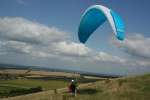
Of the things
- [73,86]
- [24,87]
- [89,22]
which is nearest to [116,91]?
[73,86]

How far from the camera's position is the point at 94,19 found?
27391 mm

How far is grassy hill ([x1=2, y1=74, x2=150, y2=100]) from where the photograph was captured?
29156mm

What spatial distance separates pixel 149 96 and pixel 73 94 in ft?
25.5

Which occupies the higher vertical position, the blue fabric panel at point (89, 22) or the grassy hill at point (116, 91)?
the blue fabric panel at point (89, 22)

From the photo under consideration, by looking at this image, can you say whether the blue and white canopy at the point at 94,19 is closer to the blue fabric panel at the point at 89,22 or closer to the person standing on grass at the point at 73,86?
the blue fabric panel at the point at 89,22

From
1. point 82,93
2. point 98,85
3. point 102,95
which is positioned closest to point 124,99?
point 102,95

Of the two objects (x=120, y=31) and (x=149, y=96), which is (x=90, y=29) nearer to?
(x=120, y=31)

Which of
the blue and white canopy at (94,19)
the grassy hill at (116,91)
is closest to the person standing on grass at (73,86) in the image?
the grassy hill at (116,91)

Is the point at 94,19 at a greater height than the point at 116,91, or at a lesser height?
greater

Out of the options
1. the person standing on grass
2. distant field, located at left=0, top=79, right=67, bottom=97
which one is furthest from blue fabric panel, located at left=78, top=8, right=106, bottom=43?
distant field, located at left=0, top=79, right=67, bottom=97

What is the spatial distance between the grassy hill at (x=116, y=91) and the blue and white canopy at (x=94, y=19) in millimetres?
5917

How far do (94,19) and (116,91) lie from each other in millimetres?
8876

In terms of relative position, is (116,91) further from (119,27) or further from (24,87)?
(24,87)

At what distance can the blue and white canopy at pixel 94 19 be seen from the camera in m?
23.4
